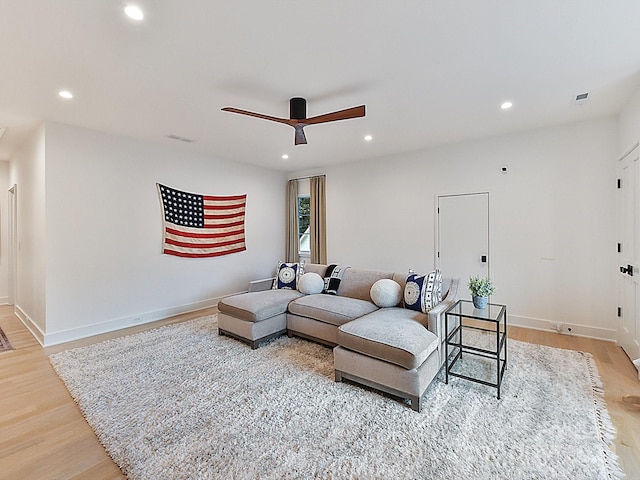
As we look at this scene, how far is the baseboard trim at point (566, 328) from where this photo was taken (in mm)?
3718

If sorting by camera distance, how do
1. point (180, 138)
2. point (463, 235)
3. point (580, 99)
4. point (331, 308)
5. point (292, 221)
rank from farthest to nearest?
point (292, 221), point (463, 235), point (180, 138), point (331, 308), point (580, 99)

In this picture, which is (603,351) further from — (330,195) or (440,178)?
(330,195)

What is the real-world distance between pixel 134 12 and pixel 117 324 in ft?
12.8

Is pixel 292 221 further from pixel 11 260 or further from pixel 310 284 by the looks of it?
pixel 11 260

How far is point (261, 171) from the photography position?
20.9 feet

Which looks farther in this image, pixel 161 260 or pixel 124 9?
pixel 161 260

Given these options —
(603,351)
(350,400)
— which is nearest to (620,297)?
(603,351)

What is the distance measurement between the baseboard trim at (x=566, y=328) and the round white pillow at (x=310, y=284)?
2804 millimetres

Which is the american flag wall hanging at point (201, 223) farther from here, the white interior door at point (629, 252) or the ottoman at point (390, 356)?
the white interior door at point (629, 252)

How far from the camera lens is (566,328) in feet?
13.0

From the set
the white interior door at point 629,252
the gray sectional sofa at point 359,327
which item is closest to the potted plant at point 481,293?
the gray sectional sofa at point 359,327

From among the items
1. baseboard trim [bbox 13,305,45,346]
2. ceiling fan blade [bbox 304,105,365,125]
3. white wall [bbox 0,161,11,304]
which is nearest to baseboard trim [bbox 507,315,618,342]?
ceiling fan blade [bbox 304,105,365,125]

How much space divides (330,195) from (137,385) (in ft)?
15.2

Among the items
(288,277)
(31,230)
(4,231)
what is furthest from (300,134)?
(4,231)
